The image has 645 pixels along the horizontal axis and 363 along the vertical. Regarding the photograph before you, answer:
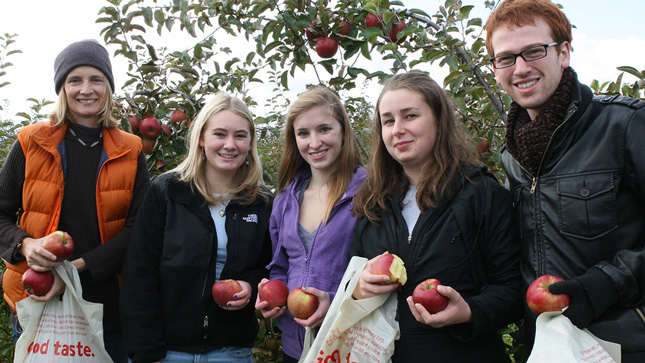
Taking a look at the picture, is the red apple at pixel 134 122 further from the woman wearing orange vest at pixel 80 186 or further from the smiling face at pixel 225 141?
the smiling face at pixel 225 141

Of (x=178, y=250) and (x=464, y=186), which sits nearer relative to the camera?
(x=464, y=186)

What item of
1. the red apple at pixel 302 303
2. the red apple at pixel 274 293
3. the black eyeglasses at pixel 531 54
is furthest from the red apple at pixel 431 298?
the black eyeglasses at pixel 531 54

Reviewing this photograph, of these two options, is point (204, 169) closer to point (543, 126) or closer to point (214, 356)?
point (214, 356)

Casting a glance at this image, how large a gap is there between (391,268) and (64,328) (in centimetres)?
149

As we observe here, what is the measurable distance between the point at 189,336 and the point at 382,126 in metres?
1.17

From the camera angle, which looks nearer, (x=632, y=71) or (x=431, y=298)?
(x=431, y=298)

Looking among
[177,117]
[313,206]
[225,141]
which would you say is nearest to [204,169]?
[225,141]

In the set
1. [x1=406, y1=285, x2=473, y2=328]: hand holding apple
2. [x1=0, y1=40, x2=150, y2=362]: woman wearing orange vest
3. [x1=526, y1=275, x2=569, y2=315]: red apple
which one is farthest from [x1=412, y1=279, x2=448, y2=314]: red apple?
[x1=0, y1=40, x2=150, y2=362]: woman wearing orange vest

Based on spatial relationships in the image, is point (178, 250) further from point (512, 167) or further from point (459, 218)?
point (512, 167)

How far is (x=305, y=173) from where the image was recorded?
2252mm

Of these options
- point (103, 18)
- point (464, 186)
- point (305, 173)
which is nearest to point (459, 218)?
point (464, 186)

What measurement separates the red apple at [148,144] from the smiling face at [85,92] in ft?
2.37

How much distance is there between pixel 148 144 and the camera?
3043 mm

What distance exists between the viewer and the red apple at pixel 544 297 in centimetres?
131
